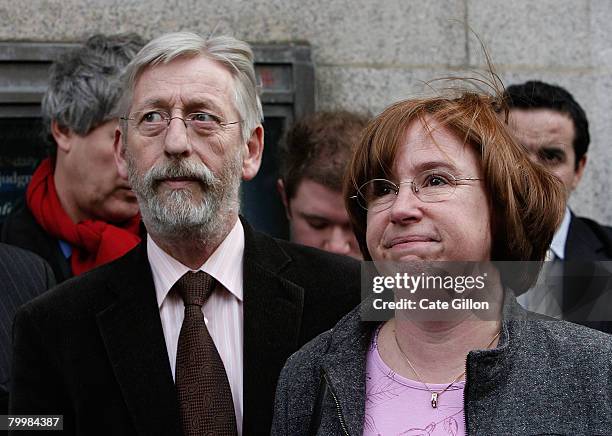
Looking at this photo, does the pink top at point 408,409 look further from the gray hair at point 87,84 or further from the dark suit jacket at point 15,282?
the gray hair at point 87,84

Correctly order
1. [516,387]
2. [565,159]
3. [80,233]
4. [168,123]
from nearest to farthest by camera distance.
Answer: [516,387] < [168,123] < [80,233] < [565,159]

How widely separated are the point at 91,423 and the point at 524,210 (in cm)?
124

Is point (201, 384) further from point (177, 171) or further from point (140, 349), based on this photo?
point (177, 171)

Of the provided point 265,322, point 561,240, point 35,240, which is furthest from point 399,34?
point 265,322

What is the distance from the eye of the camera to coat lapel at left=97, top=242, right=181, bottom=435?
300 cm

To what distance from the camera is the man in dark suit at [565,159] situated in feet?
13.5

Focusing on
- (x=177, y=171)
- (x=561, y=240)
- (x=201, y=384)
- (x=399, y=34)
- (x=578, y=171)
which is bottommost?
(x=201, y=384)

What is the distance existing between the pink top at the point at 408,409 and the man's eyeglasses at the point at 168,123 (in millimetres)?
990

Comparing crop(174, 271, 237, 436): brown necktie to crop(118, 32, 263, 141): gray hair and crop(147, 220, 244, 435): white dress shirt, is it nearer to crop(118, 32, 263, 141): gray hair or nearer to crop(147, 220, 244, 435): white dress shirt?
crop(147, 220, 244, 435): white dress shirt

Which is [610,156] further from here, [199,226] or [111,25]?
[199,226]

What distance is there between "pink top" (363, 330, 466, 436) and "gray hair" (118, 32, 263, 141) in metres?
1.06

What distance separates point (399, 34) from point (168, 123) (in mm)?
2144

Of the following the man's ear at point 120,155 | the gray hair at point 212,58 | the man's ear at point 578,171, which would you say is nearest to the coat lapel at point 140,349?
the man's ear at point 120,155

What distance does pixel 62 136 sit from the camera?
4148mm
